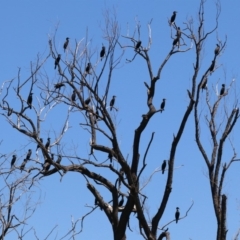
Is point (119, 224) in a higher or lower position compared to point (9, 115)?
lower

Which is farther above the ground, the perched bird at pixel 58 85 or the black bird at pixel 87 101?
the perched bird at pixel 58 85

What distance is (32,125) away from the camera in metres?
10.8

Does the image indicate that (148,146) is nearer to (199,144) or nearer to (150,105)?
(150,105)

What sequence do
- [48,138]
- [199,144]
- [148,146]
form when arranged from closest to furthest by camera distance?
[148,146]
[48,138]
[199,144]

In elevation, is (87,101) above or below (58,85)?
below

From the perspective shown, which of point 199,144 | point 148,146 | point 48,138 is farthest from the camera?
point 199,144

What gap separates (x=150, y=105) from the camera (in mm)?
11039

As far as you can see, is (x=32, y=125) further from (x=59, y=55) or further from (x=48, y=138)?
(x=59, y=55)

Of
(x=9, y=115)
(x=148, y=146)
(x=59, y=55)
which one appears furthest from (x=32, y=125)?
(x=148, y=146)

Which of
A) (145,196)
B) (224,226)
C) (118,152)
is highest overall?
(118,152)

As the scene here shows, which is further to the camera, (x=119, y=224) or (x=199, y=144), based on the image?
(x=199, y=144)

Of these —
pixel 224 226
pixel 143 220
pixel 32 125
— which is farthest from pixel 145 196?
pixel 32 125

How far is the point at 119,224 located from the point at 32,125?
220 centimetres

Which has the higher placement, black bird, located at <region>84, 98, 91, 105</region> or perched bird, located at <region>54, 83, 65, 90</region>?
perched bird, located at <region>54, 83, 65, 90</region>
